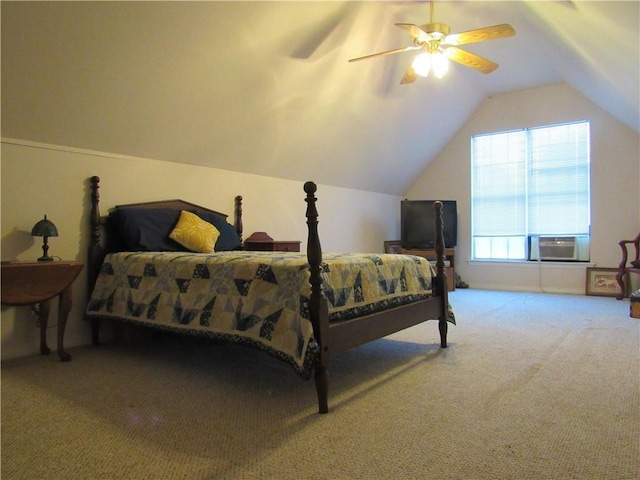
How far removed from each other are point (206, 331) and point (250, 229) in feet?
7.48

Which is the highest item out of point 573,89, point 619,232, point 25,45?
point 573,89

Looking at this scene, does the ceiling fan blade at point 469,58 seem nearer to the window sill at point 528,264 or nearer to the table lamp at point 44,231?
the table lamp at point 44,231

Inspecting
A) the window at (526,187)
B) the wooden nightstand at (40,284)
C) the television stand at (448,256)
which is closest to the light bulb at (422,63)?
the wooden nightstand at (40,284)

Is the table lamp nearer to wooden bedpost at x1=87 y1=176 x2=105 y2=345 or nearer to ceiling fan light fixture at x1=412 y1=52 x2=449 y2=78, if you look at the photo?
wooden bedpost at x1=87 y1=176 x2=105 y2=345

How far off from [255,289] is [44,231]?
159 centimetres

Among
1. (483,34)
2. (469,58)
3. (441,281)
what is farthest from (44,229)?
(469,58)

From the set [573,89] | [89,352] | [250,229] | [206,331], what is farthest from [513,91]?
[89,352]

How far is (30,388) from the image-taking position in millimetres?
2240

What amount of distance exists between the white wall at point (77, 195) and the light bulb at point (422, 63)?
2009 mm

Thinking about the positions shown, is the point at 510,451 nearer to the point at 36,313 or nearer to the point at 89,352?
the point at 89,352

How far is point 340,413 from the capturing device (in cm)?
188

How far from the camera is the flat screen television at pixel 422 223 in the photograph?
6266mm

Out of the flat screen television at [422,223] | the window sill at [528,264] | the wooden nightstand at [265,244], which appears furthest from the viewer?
the flat screen television at [422,223]

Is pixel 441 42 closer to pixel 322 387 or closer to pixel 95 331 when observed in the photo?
pixel 322 387
